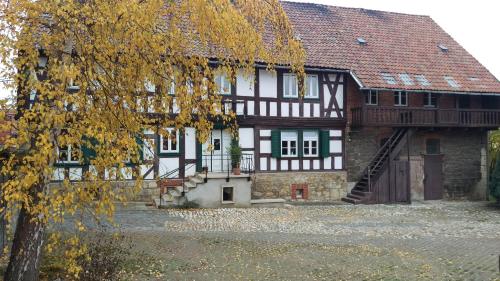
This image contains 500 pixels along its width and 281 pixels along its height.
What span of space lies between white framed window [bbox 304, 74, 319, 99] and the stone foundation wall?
137 inches

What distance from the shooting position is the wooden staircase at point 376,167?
19.9 meters

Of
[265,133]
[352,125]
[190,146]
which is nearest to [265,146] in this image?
[265,133]

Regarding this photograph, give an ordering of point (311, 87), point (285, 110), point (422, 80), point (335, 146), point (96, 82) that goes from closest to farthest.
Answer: point (96, 82)
point (285, 110)
point (311, 87)
point (335, 146)
point (422, 80)

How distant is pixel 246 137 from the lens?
19.2m

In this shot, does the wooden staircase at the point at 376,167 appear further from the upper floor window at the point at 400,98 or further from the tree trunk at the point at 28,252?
the tree trunk at the point at 28,252

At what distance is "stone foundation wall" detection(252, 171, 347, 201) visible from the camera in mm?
19391

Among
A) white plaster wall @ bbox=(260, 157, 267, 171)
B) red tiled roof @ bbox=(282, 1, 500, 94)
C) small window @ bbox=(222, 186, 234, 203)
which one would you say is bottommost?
small window @ bbox=(222, 186, 234, 203)

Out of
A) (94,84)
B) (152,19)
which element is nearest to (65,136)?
(94,84)

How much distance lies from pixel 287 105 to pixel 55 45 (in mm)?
14555

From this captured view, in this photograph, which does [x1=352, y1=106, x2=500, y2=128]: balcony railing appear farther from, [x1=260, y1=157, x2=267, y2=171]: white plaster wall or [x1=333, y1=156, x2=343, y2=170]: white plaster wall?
[x1=260, y1=157, x2=267, y2=171]: white plaster wall

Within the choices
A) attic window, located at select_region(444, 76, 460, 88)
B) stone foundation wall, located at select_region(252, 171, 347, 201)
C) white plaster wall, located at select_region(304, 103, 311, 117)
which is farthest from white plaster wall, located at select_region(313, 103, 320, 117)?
attic window, located at select_region(444, 76, 460, 88)

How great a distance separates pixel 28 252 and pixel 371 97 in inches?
710

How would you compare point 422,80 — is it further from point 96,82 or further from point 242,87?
point 96,82

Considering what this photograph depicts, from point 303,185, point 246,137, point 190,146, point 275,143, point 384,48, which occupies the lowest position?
point 303,185
